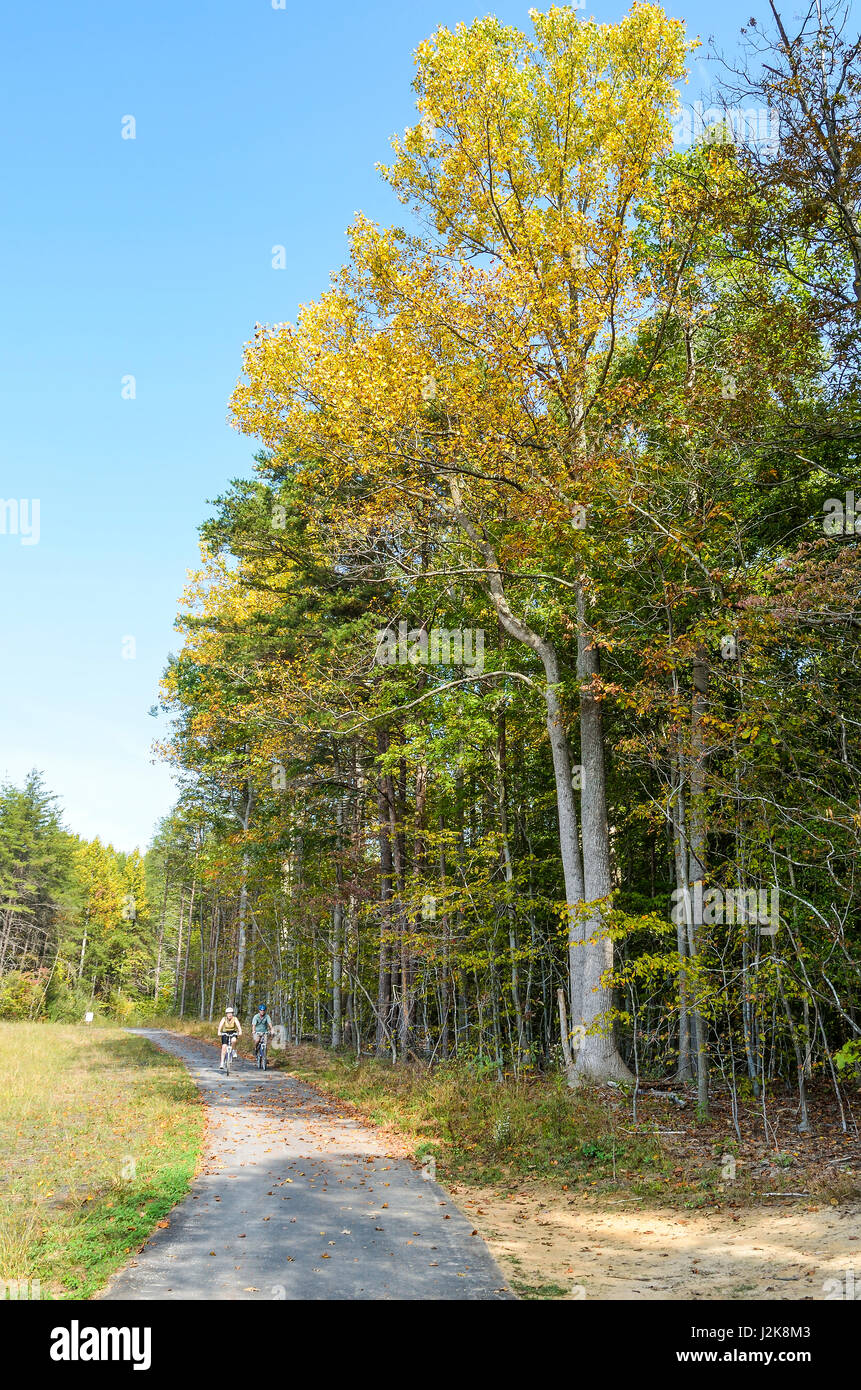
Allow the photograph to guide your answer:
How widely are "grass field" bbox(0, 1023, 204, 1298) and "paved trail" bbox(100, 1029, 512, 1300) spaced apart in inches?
11.5

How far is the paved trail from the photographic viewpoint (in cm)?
585

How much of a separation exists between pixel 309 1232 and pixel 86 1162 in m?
4.33

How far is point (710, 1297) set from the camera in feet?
19.6

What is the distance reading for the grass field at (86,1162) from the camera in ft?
20.5

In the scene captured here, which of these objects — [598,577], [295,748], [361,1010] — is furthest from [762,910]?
[361,1010]
